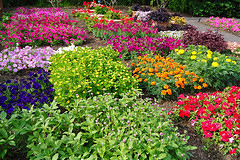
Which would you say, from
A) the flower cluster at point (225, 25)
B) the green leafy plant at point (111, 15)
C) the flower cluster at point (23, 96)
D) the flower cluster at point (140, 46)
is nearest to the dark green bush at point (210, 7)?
the flower cluster at point (225, 25)

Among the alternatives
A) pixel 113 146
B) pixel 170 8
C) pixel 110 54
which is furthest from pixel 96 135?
pixel 170 8

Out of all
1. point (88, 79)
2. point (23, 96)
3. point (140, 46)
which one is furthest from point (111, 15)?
point (23, 96)

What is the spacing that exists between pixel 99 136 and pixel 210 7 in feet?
45.7

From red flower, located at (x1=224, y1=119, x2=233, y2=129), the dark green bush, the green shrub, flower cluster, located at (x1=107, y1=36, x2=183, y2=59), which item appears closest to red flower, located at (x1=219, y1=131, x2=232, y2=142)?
red flower, located at (x1=224, y1=119, x2=233, y2=129)

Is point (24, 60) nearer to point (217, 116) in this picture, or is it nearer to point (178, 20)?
point (217, 116)

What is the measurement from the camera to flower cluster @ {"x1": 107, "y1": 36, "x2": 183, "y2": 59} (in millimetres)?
5289

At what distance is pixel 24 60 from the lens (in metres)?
4.71

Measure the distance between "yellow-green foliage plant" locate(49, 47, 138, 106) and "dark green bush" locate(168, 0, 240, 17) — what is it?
11675mm

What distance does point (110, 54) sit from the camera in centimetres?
443

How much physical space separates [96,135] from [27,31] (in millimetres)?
5767

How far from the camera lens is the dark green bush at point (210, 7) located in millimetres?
13281

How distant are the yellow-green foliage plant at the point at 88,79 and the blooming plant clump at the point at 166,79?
0.43 metres

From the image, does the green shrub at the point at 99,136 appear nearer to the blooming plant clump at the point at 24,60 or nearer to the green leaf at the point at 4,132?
the green leaf at the point at 4,132

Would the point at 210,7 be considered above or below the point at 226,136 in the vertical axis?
above
